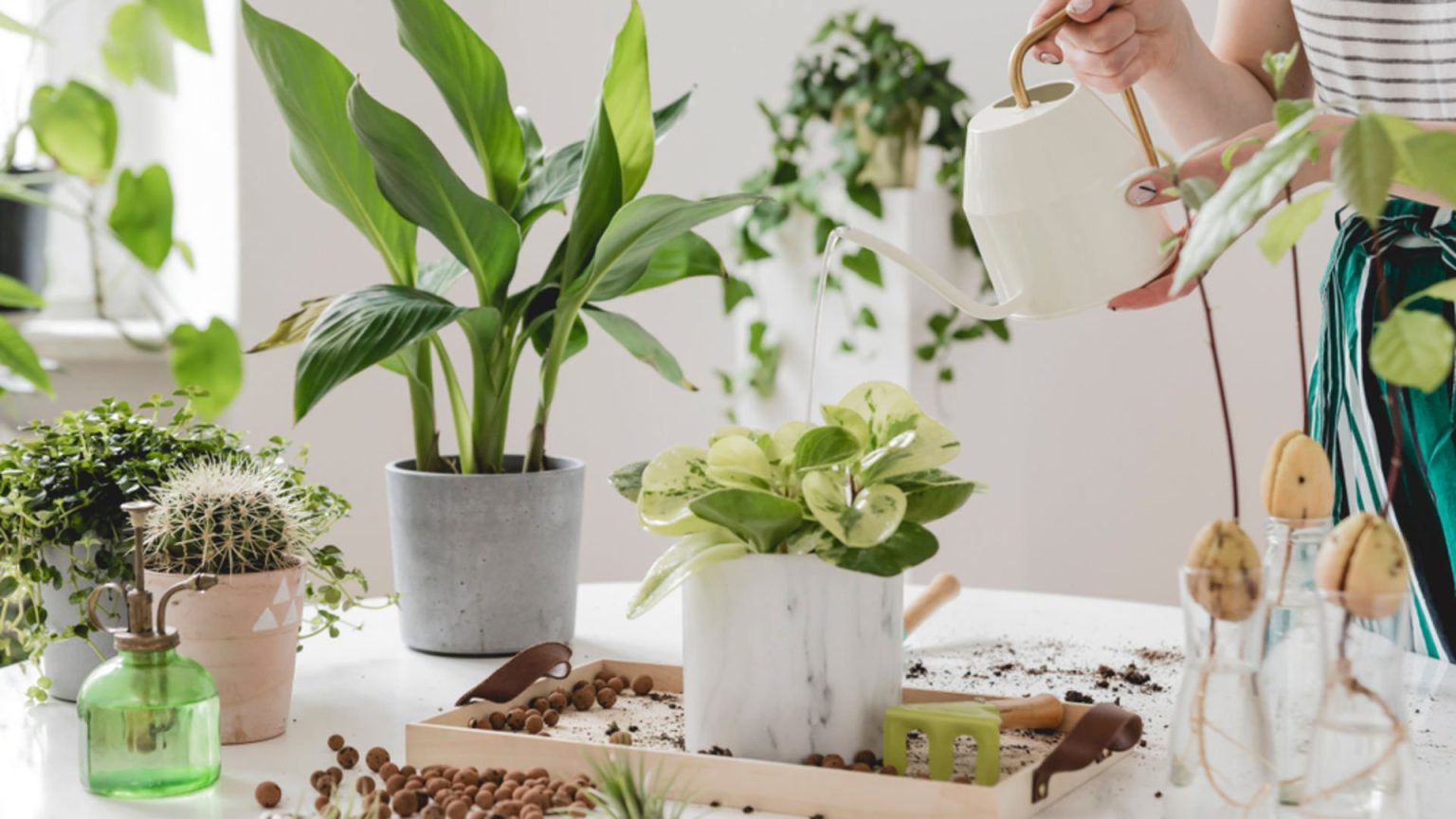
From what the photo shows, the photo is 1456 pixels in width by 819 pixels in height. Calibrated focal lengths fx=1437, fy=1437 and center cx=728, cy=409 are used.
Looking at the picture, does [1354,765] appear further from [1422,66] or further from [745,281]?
[745,281]

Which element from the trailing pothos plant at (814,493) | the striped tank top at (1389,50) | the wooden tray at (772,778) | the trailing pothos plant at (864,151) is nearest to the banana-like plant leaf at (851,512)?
the trailing pothos plant at (814,493)

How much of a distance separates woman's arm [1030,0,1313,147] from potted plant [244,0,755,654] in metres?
0.34

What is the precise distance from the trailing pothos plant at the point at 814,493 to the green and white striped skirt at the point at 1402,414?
60 cm

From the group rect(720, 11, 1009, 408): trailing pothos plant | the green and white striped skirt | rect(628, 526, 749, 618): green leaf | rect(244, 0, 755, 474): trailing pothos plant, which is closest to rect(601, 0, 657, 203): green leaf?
rect(244, 0, 755, 474): trailing pothos plant

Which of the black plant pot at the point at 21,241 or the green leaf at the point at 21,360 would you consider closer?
the green leaf at the point at 21,360

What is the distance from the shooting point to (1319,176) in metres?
1.01

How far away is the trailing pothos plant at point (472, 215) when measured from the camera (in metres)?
1.05

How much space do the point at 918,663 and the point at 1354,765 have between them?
56 centimetres

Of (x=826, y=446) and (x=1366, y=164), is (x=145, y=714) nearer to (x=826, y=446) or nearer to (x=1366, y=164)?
(x=826, y=446)

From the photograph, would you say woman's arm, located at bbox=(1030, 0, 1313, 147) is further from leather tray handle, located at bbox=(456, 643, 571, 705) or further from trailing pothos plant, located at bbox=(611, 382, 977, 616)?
leather tray handle, located at bbox=(456, 643, 571, 705)

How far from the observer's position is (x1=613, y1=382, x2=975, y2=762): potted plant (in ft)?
2.63

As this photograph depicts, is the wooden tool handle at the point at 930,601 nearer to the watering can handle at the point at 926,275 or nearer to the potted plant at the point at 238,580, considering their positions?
the watering can handle at the point at 926,275

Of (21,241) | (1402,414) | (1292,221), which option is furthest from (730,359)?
(1292,221)

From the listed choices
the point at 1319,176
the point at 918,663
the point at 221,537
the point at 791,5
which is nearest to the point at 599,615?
the point at 918,663
